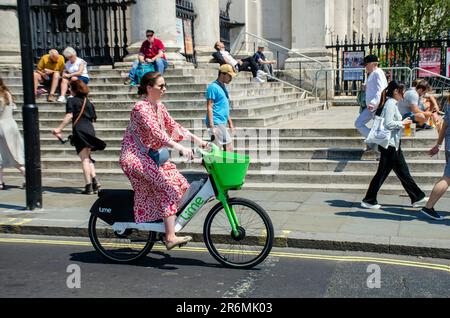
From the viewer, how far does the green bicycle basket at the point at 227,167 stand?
5.56 m

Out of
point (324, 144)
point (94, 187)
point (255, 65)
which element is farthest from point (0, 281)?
point (255, 65)

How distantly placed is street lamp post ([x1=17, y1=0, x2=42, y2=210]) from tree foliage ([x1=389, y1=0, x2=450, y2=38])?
3374 cm

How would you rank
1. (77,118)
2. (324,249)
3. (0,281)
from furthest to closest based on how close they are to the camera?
(77,118) < (324,249) < (0,281)

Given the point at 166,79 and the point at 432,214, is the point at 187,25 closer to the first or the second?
the point at 166,79

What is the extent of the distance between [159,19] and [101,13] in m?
4.49

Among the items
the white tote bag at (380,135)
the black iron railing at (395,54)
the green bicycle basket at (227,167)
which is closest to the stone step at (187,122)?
the white tote bag at (380,135)

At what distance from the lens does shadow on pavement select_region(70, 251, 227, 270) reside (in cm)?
603

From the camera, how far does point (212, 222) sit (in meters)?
5.88

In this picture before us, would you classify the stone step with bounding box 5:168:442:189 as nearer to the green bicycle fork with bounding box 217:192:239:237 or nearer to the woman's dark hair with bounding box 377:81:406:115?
the woman's dark hair with bounding box 377:81:406:115

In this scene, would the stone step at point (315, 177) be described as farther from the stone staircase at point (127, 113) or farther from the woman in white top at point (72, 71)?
the woman in white top at point (72, 71)

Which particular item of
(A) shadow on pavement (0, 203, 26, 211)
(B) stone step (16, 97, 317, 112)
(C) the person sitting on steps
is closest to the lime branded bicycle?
(A) shadow on pavement (0, 203, 26, 211)

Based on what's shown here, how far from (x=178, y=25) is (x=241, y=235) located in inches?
471

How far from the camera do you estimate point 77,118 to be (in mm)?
9375
